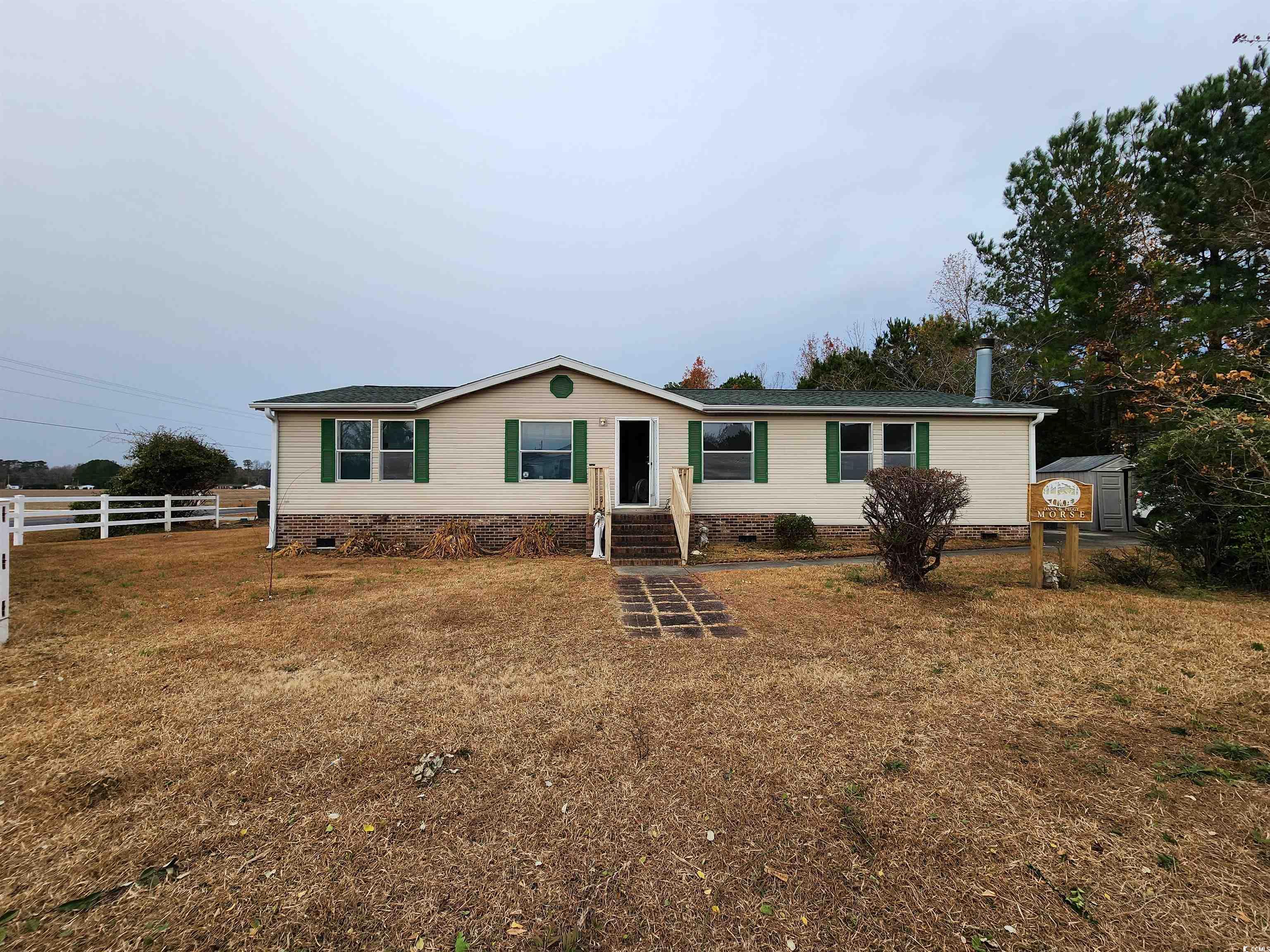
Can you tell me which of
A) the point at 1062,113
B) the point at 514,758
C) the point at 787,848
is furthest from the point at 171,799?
the point at 1062,113

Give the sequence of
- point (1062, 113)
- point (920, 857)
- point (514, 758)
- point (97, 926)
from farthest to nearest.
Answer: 1. point (1062, 113)
2. point (514, 758)
3. point (920, 857)
4. point (97, 926)

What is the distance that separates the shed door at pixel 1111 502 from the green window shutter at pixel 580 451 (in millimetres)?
15441

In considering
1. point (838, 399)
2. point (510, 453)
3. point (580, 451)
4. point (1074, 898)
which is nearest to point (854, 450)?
point (838, 399)

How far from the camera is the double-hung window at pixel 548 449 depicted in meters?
11.2

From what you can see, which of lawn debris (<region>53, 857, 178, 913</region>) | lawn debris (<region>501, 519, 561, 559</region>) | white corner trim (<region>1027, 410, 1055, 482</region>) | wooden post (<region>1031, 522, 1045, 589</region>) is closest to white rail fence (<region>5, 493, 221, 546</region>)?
lawn debris (<region>501, 519, 561, 559</region>)

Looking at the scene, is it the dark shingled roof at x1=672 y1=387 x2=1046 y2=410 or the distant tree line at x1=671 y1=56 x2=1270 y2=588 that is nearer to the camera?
the distant tree line at x1=671 y1=56 x2=1270 y2=588

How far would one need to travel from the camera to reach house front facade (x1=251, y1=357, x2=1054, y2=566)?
10.8 m

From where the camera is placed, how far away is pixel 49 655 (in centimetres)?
430

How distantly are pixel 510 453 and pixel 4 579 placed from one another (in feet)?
23.9

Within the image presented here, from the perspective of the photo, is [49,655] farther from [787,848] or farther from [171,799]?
[787,848]

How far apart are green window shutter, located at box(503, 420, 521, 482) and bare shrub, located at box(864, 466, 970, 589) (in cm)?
716

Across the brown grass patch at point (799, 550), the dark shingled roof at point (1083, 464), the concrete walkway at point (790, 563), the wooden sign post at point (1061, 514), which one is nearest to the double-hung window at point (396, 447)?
the concrete walkway at point (790, 563)

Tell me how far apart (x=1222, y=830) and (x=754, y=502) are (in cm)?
931

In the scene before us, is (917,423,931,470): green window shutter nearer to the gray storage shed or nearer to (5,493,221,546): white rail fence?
the gray storage shed
